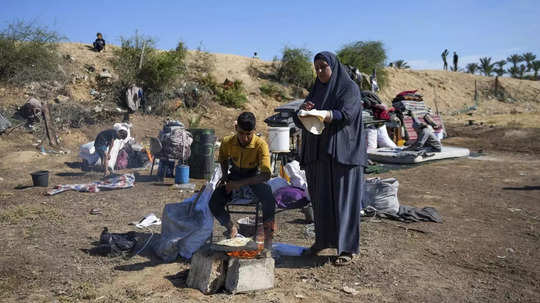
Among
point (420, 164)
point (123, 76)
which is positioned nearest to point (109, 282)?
point (420, 164)

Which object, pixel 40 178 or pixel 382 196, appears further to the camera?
pixel 40 178

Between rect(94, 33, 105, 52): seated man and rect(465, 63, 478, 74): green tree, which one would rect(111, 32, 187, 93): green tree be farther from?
rect(465, 63, 478, 74): green tree

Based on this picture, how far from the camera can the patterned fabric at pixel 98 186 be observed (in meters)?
6.51

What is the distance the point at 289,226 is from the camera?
4.89m

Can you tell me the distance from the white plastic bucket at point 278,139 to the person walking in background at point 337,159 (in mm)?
3830

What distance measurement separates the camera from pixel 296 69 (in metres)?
22.3

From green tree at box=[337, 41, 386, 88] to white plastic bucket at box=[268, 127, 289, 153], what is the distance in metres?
20.1

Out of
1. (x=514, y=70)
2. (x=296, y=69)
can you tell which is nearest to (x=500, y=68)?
(x=514, y=70)

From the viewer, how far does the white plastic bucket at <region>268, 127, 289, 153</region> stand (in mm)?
7508

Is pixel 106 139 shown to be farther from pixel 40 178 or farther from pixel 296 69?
pixel 296 69

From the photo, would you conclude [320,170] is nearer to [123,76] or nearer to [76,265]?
[76,265]

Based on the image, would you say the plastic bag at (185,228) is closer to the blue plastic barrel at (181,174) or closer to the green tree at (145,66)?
the blue plastic barrel at (181,174)

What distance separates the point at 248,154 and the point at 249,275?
44.4 inches

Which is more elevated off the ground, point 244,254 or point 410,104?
point 410,104
